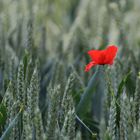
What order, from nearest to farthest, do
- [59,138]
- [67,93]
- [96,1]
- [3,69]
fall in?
1. [59,138]
2. [67,93]
3. [3,69]
4. [96,1]

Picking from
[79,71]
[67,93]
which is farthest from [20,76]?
[79,71]

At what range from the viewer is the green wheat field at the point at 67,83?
35.4 inches

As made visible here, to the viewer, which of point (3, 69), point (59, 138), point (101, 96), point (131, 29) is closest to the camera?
A: point (59, 138)

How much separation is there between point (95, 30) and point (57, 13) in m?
0.50

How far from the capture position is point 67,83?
1.03 metres

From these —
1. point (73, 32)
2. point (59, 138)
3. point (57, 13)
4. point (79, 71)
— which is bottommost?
point (59, 138)

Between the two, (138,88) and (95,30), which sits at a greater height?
(95,30)

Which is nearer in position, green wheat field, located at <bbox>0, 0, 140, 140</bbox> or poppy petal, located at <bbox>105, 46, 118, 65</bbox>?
green wheat field, located at <bbox>0, 0, 140, 140</bbox>

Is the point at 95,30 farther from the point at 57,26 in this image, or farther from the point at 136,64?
the point at 136,64

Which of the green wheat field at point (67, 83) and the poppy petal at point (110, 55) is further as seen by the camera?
the poppy petal at point (110, 55)

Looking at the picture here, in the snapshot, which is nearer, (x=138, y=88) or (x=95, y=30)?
(x=138, y=88)

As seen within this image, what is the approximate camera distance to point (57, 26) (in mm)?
2814

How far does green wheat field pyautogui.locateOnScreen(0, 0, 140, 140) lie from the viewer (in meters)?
0.90

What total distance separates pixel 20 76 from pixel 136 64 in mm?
627
